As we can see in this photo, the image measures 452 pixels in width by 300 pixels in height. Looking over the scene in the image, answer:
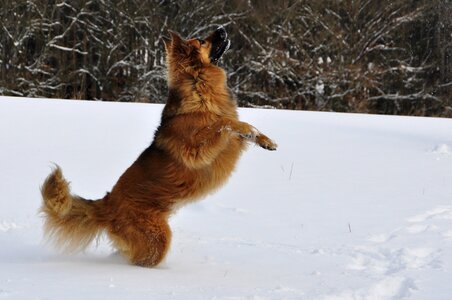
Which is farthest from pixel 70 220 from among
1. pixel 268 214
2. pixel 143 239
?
pixel 268 214

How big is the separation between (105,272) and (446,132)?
7.33 meters

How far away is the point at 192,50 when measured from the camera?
17.7 ft

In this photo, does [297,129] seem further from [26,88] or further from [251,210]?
[26,88]

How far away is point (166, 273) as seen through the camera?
4449mm

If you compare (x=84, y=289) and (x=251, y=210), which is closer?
(x=84, y=289)

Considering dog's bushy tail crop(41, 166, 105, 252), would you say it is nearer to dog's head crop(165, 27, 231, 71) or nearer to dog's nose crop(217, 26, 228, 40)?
dog's head crop(165, 27, 231, 71)

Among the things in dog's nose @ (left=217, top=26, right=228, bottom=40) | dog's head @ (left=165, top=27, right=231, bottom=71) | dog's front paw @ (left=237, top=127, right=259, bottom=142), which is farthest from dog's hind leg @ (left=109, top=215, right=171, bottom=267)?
dog's nose @ (left=217, top=26, right=228, bottom=40)

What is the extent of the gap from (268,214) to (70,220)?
6.36 ft

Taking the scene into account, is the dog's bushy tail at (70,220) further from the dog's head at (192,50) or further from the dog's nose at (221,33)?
the dog's nose at (221,33)

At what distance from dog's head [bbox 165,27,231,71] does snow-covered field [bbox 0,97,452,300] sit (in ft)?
4.64

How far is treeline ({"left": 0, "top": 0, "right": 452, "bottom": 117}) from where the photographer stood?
2020cm

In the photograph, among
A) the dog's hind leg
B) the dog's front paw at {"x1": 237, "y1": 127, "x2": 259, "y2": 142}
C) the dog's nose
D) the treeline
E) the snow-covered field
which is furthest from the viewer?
the treeline

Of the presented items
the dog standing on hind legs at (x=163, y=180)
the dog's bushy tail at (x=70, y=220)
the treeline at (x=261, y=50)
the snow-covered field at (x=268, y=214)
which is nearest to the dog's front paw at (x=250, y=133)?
the dog standing on hind legs at (x=163, y=180)

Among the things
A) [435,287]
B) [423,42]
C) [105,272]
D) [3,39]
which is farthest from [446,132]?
[3,39]
